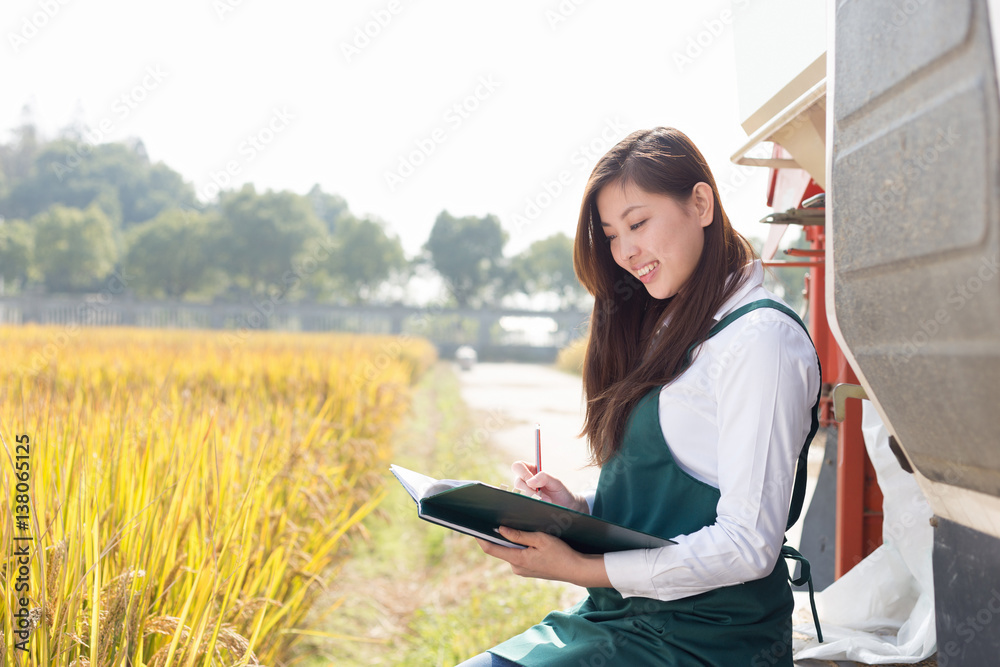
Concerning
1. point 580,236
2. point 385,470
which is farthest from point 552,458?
point 580,236

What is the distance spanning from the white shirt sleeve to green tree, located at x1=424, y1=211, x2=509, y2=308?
5002cm

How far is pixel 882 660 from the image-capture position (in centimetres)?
175

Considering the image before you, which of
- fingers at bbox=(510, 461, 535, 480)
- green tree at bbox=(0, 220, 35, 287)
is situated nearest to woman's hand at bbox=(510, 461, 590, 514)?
fingers at bbox=(510, 461, 535, 480)

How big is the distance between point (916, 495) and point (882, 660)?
0.52 metres

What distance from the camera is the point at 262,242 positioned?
3894 centimetres

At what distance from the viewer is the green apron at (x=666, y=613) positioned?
48.4 inches

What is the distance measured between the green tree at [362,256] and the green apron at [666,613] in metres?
40.7

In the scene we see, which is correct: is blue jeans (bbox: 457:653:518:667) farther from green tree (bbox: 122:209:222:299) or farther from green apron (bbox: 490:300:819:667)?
green tree (bbox: 122:209:222:299)

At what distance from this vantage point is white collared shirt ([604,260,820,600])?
3.68 ft

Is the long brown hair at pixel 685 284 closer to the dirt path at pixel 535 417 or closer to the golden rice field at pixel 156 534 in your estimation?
the dirt path at pixel 535 417
